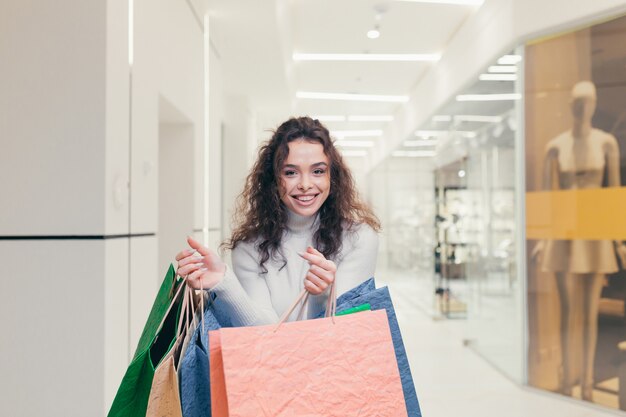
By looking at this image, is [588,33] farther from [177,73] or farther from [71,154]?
[71,154]

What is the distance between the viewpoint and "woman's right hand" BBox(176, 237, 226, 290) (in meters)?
1.08

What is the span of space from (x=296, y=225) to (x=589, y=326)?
317 centimetres

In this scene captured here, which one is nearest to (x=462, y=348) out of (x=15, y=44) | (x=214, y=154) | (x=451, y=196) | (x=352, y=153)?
(x=451, y=196)

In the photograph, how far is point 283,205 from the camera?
1.45 meters

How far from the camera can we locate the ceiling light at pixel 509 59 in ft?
14.2

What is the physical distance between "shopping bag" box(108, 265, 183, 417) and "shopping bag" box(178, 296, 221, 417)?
0.21ft

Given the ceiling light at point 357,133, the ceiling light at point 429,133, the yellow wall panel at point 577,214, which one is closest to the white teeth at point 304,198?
the yellow wall panel at point 577,214

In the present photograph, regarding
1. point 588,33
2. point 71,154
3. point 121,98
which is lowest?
point 71,154

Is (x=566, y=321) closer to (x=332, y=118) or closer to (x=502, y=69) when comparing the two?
(x=502, y=69)

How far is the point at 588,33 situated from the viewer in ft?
12.3

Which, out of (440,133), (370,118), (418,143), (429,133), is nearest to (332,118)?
(370,118)

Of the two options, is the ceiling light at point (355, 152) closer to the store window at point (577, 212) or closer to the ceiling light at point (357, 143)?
the ceiling light at point (357, 143)

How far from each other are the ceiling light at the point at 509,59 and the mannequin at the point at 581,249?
23.5 inches

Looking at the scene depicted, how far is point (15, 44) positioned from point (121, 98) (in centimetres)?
45
